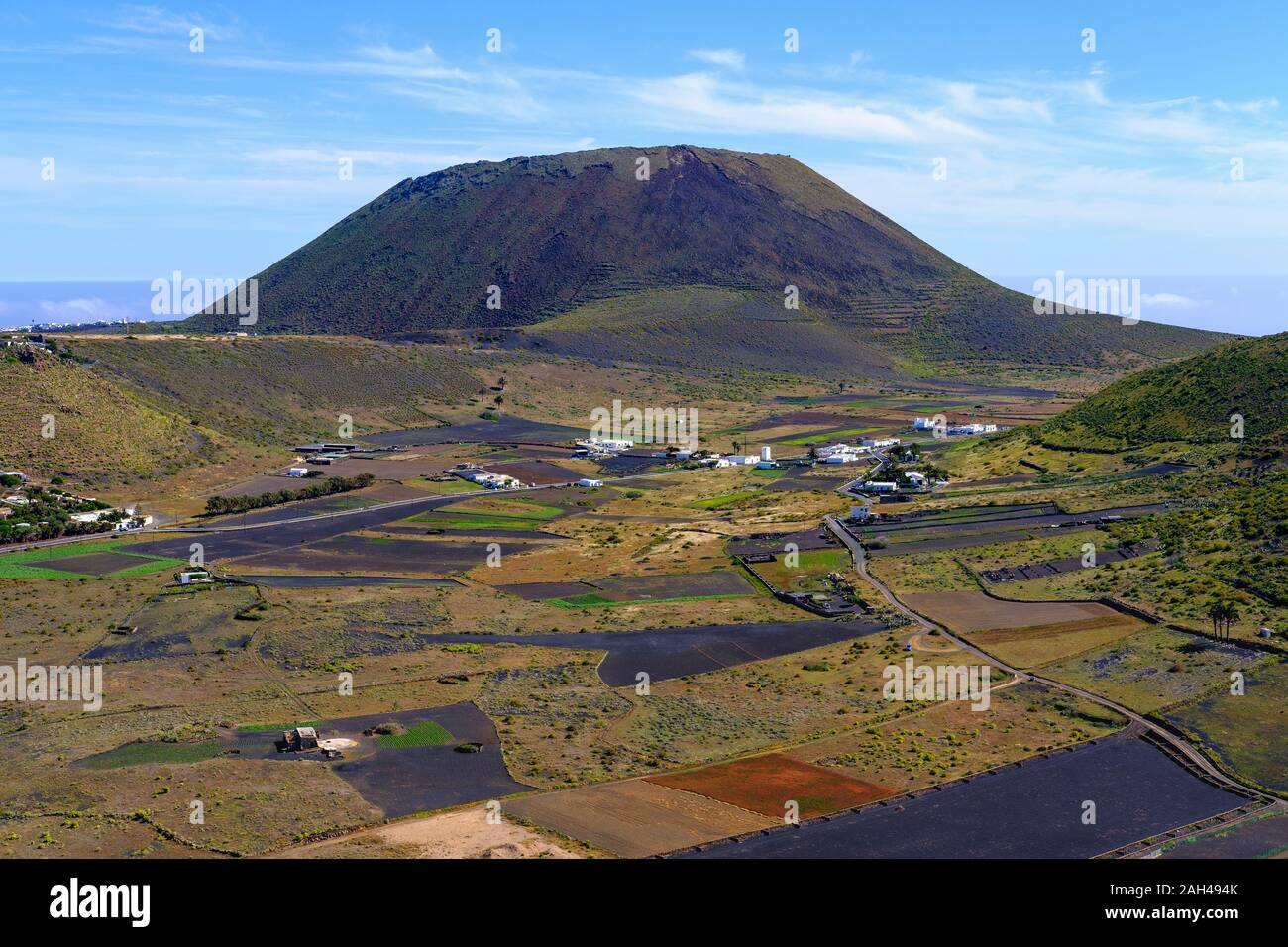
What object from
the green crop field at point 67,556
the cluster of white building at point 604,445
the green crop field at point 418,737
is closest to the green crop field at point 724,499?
→ the cluster of white building at point 604,445

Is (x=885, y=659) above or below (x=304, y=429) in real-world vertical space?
below

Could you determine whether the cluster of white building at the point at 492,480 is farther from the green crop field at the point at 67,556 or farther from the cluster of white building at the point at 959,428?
the cluster of white building at the point at 959,428

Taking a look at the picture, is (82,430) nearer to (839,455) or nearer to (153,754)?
(839,455)

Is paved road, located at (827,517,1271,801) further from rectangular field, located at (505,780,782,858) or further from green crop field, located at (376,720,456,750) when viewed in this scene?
green crop field, located at (376,720,456,750)

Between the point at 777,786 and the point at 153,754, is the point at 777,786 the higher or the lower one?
the lower one

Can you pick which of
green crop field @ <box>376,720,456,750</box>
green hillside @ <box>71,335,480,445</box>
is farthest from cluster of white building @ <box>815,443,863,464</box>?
green crop field @ <box>376,720,456,750</box>

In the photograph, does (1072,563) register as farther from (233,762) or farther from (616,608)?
(233,762)

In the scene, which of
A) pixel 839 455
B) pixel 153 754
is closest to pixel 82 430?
pixel 839 455

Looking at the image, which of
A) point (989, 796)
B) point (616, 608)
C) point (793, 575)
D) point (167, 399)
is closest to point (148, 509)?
point (167, 399)
